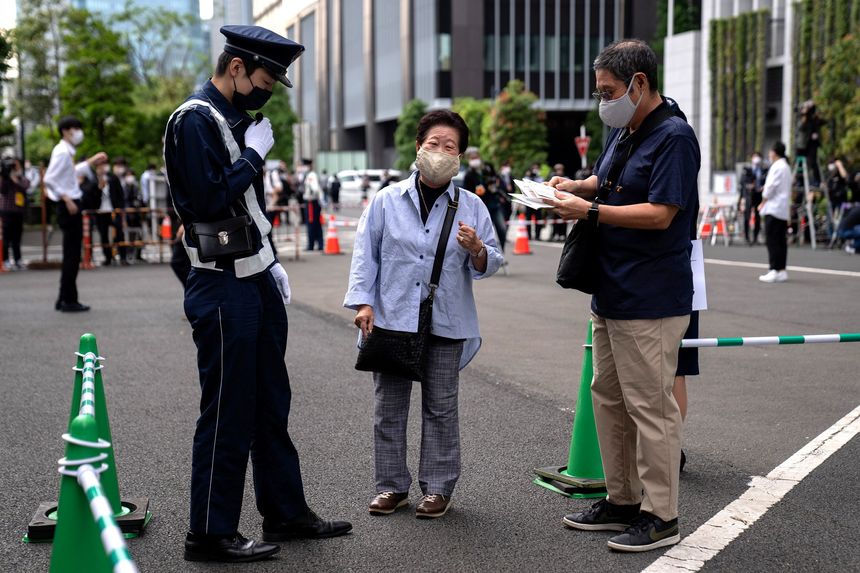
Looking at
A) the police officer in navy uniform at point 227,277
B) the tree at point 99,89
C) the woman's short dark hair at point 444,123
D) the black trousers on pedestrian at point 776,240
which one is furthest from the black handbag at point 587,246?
the tree at point 99,89

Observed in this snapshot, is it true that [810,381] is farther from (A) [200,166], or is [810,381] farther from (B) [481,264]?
(A) [200,166]

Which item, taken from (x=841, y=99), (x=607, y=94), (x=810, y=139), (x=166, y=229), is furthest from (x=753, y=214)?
(x=607, y=94)

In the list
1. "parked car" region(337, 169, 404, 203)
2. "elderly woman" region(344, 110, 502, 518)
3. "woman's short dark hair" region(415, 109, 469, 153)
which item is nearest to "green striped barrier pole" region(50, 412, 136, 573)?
"elderly woman" region(344, 110, 502, 518)

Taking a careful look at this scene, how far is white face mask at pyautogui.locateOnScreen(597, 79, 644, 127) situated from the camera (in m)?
4.19

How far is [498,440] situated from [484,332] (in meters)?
4.59

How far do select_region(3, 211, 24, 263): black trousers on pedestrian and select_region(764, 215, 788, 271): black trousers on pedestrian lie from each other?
44.4 feet

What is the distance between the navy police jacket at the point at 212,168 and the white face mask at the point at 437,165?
2.71ft

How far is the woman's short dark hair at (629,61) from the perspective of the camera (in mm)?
4156

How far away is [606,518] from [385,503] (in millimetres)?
1014

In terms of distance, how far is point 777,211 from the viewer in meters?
14.4

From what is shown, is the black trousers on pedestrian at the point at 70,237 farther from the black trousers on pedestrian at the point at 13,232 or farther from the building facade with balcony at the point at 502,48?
the building facade with balcony at the point at 502,48

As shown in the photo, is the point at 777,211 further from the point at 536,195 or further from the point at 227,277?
the point at 227,277

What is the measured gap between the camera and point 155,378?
27.1 feet

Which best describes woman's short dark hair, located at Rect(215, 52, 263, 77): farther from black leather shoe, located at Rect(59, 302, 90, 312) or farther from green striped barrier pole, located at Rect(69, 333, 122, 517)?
black leather shoe, located at Rect(59, 302, 90, 312)
